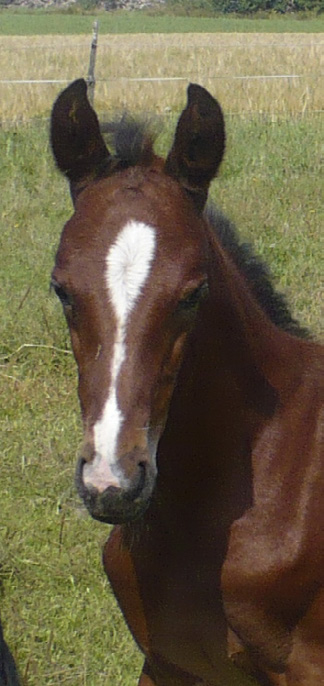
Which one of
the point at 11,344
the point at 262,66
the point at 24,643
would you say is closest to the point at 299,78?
the point at 262,66

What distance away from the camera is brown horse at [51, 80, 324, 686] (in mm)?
2252

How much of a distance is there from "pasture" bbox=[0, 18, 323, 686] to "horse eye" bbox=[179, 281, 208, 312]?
55cm

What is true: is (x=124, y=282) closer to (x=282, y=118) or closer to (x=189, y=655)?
(x=189, y=655)

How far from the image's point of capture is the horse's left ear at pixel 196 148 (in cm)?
243

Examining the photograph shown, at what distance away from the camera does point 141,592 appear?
269 centimetres

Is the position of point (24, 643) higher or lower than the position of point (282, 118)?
higher

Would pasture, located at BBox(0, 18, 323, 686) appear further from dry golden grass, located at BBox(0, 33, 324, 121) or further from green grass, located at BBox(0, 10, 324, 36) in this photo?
green grass, located at BBox(0, 10, 324, 36)

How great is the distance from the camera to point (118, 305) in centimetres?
222

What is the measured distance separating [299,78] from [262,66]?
2.58m

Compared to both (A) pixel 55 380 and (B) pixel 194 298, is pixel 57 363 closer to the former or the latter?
(A) pixel 55 380

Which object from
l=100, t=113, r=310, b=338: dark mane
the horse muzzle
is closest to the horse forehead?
l=100, t=113, r=310, b=338: dark mane

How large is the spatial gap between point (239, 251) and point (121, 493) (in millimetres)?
1075

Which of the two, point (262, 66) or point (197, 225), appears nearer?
point (197, 225)

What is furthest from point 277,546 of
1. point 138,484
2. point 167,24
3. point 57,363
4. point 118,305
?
point 167,24
